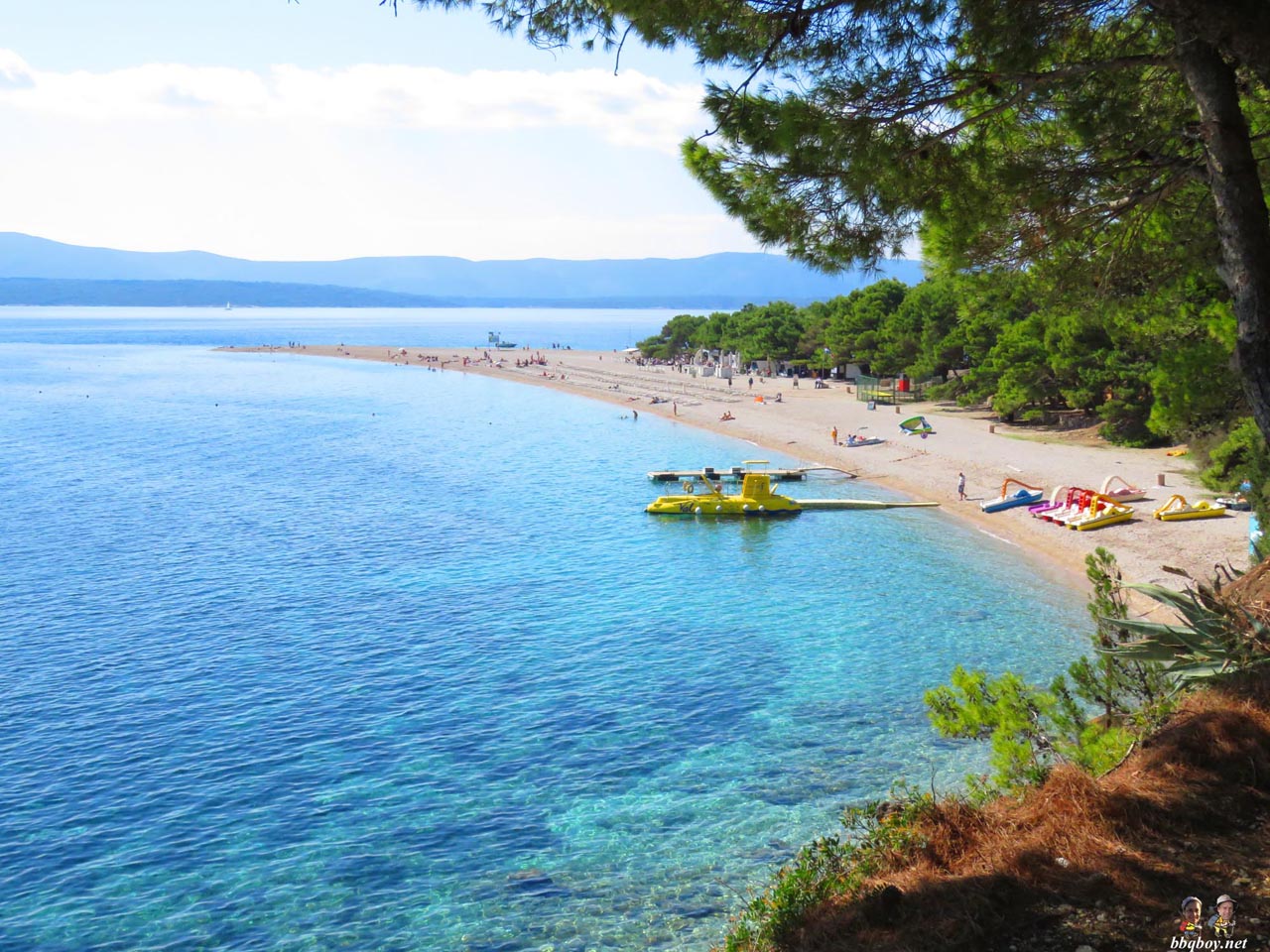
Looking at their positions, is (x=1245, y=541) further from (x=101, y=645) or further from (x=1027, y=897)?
(x=101, y=645)

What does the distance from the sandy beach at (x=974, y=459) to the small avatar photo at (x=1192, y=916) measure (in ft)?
17.9

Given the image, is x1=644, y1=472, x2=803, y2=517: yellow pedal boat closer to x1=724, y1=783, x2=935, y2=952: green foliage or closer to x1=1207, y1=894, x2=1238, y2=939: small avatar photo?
x1=724, y1=783, x2=935, y2=952: green foliage

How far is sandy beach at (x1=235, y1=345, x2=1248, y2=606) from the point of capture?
3139cm

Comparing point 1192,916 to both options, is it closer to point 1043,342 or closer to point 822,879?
point 822,879

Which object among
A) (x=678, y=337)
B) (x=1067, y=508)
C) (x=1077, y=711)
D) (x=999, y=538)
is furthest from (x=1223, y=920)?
(x=678, y=337)

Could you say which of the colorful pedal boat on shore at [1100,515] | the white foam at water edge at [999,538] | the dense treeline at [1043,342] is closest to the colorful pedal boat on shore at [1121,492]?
the colorful pedal boat on shore at [1100,515]

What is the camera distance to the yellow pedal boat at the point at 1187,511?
111ft

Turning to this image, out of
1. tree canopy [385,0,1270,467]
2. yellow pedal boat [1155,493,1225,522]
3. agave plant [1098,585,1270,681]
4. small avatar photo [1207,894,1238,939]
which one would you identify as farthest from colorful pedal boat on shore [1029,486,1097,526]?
small avatar photo [1207,894,1238,939]

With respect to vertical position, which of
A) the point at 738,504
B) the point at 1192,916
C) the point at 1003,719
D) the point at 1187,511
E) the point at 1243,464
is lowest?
the point at 738,504

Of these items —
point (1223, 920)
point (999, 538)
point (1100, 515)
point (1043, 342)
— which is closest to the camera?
point (1223, 920)

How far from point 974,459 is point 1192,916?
145ft

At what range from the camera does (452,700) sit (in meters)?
21.9

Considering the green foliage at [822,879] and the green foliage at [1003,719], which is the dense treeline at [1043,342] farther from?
the green foliage at [822,879]

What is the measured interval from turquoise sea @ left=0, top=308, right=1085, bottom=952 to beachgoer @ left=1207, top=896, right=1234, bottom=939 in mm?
8024
